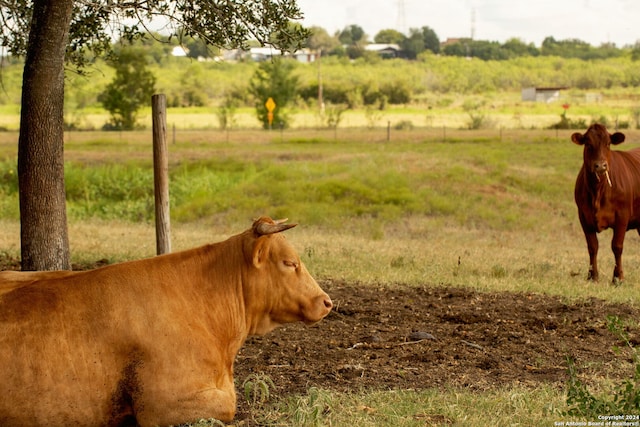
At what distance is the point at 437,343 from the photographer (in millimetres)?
8172

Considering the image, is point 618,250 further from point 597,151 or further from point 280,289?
point 280,289

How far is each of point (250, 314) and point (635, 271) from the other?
8.75 m

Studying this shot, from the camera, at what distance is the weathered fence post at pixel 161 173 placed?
9.59 metres

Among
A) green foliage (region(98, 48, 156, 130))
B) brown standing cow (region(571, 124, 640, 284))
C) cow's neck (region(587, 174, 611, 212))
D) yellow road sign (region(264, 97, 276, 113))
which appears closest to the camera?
brown standing cow (region(571, 124, 640, 284))

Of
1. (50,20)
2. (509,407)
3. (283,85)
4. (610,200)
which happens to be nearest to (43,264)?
(50,20)

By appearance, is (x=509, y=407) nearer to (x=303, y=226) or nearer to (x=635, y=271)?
(x=635, y=271)

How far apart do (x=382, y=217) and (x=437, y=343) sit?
1314 cm

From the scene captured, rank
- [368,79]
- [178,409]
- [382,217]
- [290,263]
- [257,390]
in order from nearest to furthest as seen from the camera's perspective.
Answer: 1. [178,409]
2. [290,263]
3. [257,390]
4. [382,217]
5. [368,79]

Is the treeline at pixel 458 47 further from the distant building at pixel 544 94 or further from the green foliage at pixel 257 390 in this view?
the green foliage at pixel 257 390

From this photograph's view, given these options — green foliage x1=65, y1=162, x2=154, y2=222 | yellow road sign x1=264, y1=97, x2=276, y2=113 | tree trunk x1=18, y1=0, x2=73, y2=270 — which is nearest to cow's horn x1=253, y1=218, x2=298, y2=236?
tree trunk x1=18, y1=0, x2=73, y2=270

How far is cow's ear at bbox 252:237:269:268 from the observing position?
19.4ft

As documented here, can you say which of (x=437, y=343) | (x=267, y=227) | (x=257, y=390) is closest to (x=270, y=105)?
(x=437, y=343)

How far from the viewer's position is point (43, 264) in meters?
8.97

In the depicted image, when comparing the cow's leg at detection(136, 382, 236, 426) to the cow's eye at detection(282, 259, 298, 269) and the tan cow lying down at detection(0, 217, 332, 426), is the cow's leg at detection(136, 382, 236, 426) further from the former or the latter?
the cow's eye at detection(282, 259, 298, 269)
